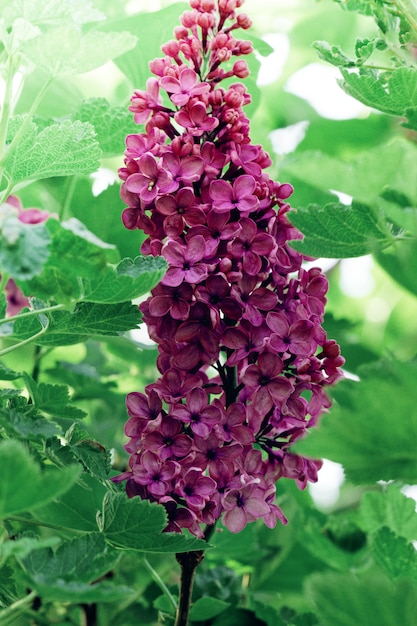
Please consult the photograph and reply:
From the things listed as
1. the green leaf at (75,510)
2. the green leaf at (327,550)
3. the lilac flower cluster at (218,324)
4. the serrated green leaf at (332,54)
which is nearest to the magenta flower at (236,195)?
the lilac flower cluster at (218,324)

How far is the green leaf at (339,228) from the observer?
1.52ft

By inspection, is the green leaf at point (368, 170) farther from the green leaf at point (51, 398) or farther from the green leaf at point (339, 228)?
the green leaf at point (51, 398)

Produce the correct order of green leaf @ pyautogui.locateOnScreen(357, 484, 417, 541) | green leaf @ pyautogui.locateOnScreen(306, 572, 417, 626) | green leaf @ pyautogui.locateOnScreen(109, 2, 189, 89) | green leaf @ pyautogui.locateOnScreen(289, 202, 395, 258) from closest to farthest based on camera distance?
1. green leaf @ pyautogui.locateOnScreen(306, 572, 417, 626)
2. green leaf @ pyautogui.locateOnScreen(289, 202, 395, 258)
3. green leaf @ pyautogui.locateOnScreen(357, 484, 417, 541)
4. green leaf @ pyautogui.locateOnScreen(109, 2, 189, 89)

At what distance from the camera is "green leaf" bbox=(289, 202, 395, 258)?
0.46 m

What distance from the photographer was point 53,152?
533 millimetres

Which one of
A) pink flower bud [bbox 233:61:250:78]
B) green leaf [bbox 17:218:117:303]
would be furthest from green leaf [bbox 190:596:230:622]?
pink flower bud [bbox 233:61:250:78]

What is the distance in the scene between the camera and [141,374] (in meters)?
1.00

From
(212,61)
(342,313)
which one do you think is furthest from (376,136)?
(212,61)

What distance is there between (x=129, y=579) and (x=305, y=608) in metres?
0.21

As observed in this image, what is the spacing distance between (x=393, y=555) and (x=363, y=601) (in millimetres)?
137

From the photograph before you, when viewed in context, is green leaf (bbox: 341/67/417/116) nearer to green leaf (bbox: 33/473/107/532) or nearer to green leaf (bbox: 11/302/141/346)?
green leaf (bbox: 11/302/141/346)

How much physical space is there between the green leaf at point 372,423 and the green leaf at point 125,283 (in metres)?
0.13

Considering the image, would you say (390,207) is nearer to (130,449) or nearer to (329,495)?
(130,449)

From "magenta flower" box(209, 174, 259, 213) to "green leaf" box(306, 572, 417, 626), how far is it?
0.25m
